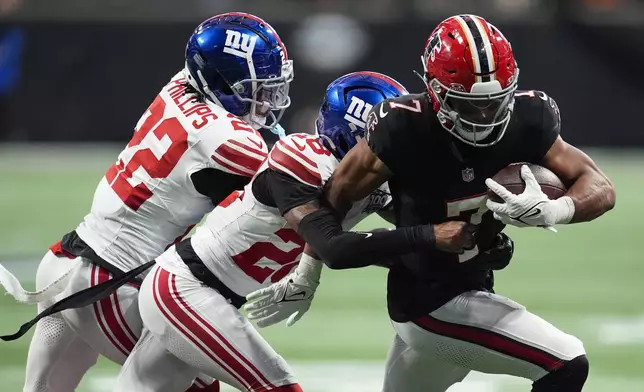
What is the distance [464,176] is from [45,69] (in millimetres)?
9496

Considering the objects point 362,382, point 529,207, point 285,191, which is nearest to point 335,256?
point 285,191

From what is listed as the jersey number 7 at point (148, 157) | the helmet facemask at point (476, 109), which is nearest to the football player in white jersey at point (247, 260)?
the jersey number 7 at point (148, 157)

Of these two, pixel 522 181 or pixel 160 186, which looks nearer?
pixel 522 181

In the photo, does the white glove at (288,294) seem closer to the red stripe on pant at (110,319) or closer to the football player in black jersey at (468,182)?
the football player in black jersey at (468,182)

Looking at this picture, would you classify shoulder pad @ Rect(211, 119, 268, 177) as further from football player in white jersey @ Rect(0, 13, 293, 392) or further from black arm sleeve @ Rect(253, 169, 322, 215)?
black arm sleeve @ Rect(253, 169, 322, 215)

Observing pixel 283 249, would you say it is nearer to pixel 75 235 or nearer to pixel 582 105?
pixel 75 235

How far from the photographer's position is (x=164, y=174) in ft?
13.7

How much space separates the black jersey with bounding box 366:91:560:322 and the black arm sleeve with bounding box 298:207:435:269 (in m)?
0.19

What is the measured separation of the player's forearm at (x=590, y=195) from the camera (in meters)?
3.70

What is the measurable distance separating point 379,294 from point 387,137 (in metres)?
3.98

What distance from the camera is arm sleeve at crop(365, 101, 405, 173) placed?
3703 millimetres

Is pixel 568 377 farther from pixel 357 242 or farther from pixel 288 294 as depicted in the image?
pixel 288 294

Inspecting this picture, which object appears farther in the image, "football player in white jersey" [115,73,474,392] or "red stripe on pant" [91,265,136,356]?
"red stripe on pant" [91,265,136,356]

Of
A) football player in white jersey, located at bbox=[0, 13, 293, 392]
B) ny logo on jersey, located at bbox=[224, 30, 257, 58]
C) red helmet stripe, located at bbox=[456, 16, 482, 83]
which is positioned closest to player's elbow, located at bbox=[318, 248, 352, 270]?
football player in white jersey, located at bbox=[0, 13, 293, 392]
